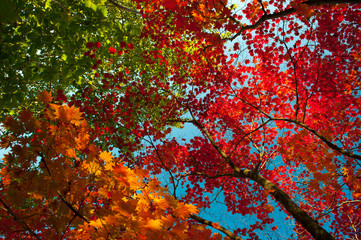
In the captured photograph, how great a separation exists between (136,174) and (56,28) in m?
3.31

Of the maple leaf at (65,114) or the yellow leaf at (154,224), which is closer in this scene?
the yellow leaf at (154,224)

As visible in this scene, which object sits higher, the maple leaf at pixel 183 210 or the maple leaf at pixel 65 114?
the maple leaf at pixel 65 114

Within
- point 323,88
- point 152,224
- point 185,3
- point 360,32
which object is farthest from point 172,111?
point 360,32

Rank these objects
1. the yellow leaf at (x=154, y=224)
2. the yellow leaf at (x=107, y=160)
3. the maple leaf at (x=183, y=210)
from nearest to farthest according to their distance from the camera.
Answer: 1. the yellow leaf at (x=154, y=224)
2. the maple leaf at (x=183, y=210)
3. the yellow leaf at (x=107, y=160)

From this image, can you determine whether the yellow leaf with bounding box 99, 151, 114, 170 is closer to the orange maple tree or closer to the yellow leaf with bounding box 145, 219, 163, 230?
the orange maple tree

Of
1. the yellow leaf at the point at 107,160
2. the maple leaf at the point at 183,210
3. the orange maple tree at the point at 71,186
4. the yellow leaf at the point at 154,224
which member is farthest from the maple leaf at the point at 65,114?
the maple leaf at the point at 183,210

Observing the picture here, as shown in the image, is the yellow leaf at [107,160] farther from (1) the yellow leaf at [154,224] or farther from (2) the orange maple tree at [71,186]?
(1) the yellow leaf at [154,224]

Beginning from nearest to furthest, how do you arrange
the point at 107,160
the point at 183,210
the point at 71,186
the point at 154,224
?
the point at 154,224 → the point at 183,210 → the point at 71,186 → the point at 107,160

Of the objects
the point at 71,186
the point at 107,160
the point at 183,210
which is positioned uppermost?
the point at 107,160

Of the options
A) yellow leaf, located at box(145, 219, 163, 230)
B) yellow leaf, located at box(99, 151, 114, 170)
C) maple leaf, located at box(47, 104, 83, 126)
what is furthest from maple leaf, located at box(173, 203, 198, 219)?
maple leaf, located at box(47, 104, 83, 126)

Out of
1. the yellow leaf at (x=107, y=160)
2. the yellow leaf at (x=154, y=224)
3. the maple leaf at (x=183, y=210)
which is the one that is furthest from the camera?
the yellow leaf at (x=107, y=160)

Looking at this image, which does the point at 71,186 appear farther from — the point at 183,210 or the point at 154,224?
the point at 183,210

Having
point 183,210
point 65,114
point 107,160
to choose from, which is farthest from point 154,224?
point 65,114

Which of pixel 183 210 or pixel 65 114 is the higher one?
pixel 65 114
